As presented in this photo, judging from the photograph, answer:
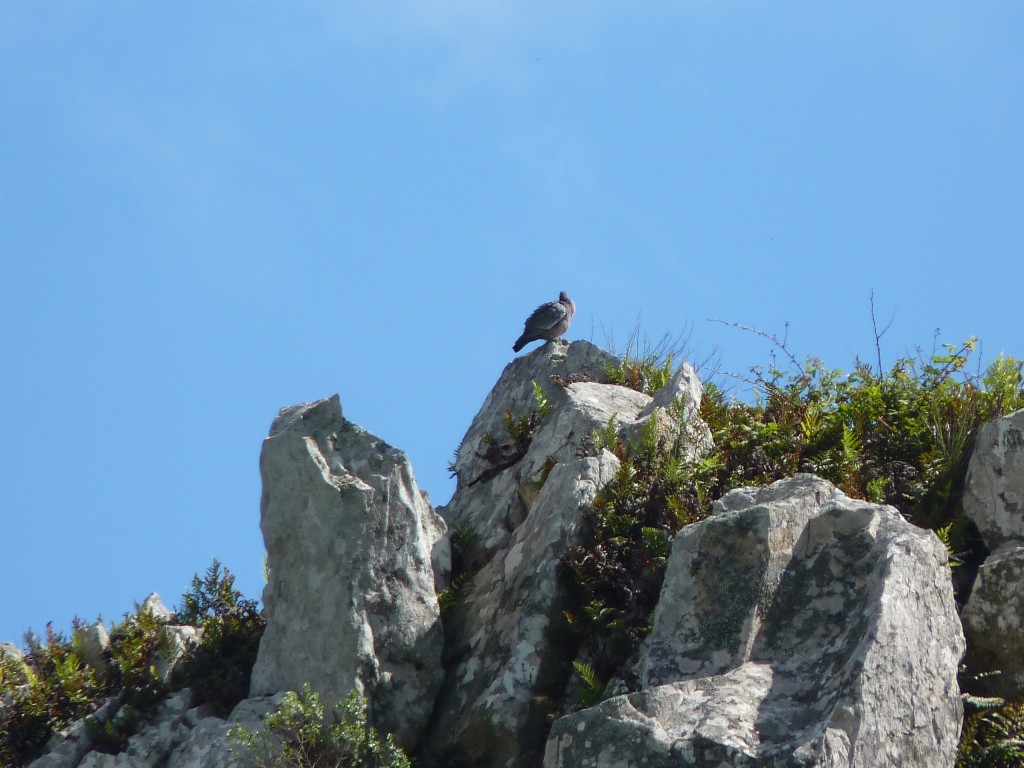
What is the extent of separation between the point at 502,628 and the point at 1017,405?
5.98m

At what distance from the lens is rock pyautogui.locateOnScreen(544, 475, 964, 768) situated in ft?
21.2

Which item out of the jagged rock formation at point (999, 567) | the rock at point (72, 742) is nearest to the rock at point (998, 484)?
the jagged rock formation at point (999, 567)

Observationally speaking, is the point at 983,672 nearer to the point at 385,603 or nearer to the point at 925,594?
the point at 925,594

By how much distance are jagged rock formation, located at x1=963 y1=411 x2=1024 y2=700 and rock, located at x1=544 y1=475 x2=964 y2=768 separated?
4.13 feet

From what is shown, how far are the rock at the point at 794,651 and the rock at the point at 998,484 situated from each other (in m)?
1.79

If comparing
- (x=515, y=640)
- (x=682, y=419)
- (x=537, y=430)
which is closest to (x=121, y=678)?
(x=515, y=640)

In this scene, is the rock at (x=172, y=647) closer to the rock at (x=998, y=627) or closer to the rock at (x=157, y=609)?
the rock at (x=157, y=609)

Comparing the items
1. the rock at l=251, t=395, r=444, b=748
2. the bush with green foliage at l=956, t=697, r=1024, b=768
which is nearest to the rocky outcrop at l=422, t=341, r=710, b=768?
the rock at l=251, t=395, r=444, b=748

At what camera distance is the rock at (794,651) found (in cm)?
645

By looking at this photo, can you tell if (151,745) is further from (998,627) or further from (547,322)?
(547,322)

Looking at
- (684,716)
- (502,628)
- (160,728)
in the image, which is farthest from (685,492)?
(160,728)

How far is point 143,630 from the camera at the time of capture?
35.5 feet

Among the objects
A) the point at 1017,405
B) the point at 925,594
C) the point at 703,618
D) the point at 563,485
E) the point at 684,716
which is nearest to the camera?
the point at 684,716

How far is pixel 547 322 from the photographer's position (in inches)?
661
